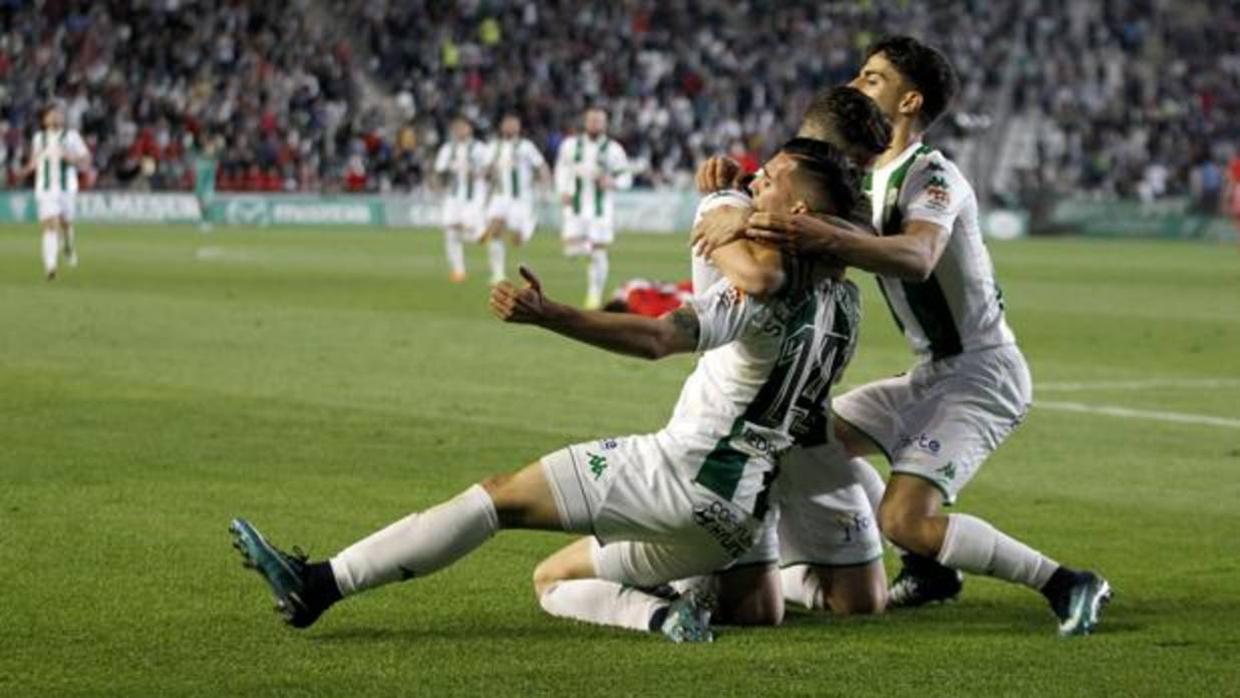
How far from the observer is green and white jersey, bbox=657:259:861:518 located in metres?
7.01

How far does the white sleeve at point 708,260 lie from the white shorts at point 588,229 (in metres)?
20.7

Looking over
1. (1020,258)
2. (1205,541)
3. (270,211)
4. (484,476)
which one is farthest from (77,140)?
(1205,541)

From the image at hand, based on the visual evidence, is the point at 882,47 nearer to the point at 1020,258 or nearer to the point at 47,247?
the point at 47,247

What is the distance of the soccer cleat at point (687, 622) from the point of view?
723 centimetres

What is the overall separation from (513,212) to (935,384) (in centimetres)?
2671

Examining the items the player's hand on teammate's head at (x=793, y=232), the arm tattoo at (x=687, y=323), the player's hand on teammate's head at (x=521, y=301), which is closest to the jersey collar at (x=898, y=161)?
the player's hand on teammate's head at (x=793, y=232)

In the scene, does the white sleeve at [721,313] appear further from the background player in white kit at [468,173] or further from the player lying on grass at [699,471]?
the background player in white kit at [468,173]

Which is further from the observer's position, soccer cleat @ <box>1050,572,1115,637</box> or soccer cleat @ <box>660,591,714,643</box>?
soccer cleat @ <box>1050,572,1115,637</box>

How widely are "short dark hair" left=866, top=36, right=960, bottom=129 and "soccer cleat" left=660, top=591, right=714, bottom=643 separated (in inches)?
76.5

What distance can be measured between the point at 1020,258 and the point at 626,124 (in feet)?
62.1

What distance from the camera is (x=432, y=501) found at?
1048 centimetres

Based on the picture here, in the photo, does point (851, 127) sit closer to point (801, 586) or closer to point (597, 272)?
point (801, 586)

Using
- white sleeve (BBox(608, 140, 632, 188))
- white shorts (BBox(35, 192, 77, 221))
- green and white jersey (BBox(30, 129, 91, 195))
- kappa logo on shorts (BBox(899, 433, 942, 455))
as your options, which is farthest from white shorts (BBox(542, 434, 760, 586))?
green and white jersey (BBox(30, 129, 91, 195))

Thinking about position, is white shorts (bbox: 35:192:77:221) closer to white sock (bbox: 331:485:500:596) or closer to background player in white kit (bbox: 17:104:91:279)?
background player in white kit (bbox: 17:104:91:279)
